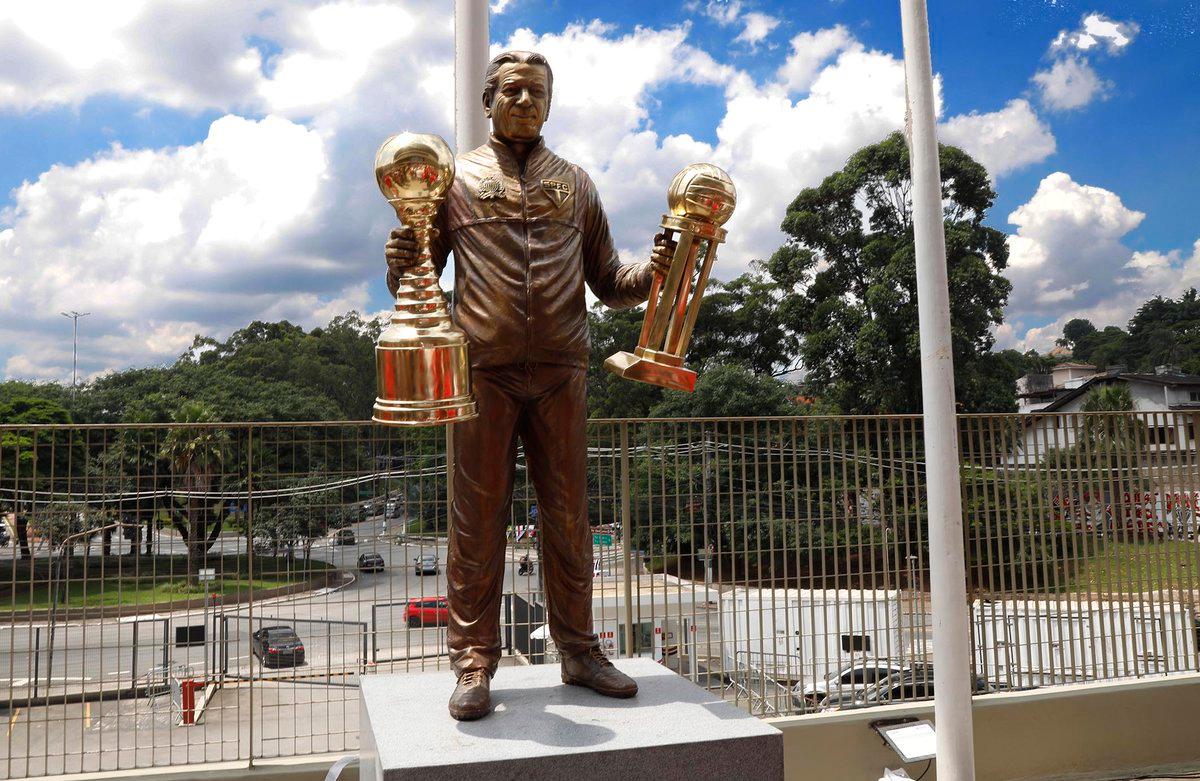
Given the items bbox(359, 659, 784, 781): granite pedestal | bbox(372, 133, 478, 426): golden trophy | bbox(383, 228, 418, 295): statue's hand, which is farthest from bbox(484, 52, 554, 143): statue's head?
bbox(359, 659, 784, 781): granite pedestal

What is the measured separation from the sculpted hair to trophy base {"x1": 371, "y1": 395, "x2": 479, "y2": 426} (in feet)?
3.80

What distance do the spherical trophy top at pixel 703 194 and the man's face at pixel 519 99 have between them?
57 cm

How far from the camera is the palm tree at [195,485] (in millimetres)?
4676

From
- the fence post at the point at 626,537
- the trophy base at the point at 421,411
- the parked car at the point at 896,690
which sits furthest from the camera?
the parked car at the point at 896,690

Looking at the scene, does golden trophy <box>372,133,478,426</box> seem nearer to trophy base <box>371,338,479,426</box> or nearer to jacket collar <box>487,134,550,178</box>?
trophy base <box>371,338,479,426</box>

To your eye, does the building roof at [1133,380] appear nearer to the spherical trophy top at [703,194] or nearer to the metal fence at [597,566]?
the metal fence at [597,566]

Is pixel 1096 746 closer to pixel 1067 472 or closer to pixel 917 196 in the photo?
pixel 1067 472

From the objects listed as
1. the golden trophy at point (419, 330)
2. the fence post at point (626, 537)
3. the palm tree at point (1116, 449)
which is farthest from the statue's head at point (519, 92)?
the palm tree at point (1116, 449)

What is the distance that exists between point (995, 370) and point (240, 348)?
3276 cm

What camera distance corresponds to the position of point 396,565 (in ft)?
16.0

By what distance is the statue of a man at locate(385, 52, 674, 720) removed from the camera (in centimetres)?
293

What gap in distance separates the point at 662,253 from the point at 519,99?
715mm

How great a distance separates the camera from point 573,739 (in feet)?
8.09

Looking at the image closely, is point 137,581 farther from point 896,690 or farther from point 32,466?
point 896,690
